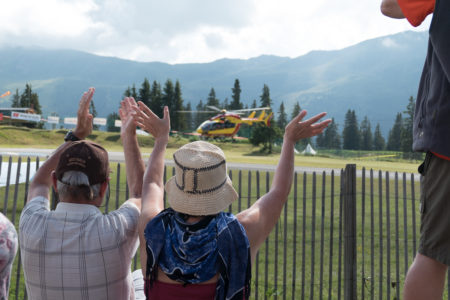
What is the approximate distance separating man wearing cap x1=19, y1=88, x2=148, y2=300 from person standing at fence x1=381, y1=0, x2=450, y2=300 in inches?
53.7

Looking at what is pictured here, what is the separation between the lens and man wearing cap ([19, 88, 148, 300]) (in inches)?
71.9

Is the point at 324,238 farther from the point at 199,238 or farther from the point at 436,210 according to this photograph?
the point at 199,238

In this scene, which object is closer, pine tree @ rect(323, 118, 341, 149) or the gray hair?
the gray hair

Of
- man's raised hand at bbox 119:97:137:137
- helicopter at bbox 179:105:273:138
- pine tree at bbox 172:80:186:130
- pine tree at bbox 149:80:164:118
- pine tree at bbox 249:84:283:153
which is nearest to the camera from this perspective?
man's raised hand at bbox 119:97:137:137

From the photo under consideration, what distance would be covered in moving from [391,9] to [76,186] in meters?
1.72

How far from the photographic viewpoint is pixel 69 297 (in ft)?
6.07

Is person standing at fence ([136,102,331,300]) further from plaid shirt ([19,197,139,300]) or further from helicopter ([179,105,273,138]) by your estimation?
helicopter ([179,105,273,138])

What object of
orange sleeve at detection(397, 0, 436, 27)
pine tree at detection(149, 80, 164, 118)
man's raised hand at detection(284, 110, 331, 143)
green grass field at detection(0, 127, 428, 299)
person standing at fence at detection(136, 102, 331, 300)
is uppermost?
pine tree at detection(149, 80, 164, 118)

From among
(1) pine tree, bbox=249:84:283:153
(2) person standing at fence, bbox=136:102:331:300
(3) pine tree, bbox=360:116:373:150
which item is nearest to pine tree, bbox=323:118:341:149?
(3) pine tree, bbox=360:116:373:150

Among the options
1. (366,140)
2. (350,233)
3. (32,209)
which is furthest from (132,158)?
(366,140)

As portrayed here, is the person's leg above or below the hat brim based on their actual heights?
below

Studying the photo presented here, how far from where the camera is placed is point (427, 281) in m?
1.84

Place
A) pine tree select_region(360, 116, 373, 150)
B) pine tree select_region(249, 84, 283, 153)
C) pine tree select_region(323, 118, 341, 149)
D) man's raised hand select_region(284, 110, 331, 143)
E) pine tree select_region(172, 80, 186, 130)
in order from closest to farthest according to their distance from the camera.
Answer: man's raised hand select_region(284, 110, 331, 143), pine tree select_region(249, 84, 283, 153), pine tree select_region(172, 80, 186, 130), pine tree select_region(323, 118, 341, 149), pine tree select_region(360, 116, 373, 150)

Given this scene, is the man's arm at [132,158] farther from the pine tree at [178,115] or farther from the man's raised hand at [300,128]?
the pine tree at [178,115]
